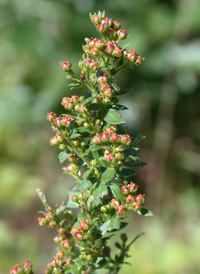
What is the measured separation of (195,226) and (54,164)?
5.57 ft

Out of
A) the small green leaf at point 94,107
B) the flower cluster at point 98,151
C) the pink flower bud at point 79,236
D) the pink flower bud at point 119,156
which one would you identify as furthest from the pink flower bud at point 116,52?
the pink flower bud at point 79,236

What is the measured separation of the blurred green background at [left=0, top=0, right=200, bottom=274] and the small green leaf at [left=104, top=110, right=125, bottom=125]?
307 cm

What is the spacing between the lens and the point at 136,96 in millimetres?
4500

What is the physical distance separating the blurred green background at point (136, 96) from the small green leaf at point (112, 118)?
3.07 meters

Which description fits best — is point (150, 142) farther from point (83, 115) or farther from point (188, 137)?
point (83, 115)

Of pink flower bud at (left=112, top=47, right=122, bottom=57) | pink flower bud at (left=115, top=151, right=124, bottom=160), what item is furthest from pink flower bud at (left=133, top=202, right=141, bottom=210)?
pink flower bud at (left=112, top=47, right=122, bottom=57)

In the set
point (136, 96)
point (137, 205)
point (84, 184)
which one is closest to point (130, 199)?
point (137, 205)

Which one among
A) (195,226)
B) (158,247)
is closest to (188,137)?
(195,226)

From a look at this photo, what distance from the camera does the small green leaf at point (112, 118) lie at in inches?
42.1

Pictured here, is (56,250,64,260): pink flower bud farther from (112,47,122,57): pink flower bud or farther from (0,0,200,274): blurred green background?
(0,0,200,274): blurred green background

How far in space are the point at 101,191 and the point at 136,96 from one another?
11.5ft

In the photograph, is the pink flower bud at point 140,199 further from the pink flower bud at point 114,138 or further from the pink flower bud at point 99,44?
the pink flower bud at point 99,44

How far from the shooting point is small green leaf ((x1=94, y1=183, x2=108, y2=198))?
1.05 metres

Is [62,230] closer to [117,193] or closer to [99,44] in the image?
[117,193]
